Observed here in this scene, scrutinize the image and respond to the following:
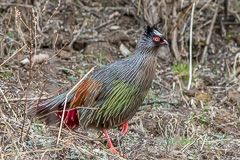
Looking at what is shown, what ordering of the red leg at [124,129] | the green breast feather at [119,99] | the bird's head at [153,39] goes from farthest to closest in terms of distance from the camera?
the red leg at [124,129] → the bird's head at [153,39] → the green breast feather at [119,99]

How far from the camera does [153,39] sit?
4863 millimetres

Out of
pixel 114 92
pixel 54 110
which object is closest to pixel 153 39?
pixel 114 92

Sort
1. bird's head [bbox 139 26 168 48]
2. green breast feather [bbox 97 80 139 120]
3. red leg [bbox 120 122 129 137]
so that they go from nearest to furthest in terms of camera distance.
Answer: green breast feather [bbox 97 80 139 120] → bird's head [bbox 139 26 168 48] → red leg [bbox 120 122 129 137]

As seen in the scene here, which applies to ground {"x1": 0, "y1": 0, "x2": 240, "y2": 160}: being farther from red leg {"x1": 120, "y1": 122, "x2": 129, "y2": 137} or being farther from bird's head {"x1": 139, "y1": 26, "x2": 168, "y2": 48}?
bird's head {"x1": 139, "y1": 26, "x2": 168, "y2": 48}

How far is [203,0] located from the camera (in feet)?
25.8

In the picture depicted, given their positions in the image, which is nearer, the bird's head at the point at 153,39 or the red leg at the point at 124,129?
the bird's head at the point at 153,39

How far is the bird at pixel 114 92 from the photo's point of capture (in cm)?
475

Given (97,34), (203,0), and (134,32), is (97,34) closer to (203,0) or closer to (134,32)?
(134,32)

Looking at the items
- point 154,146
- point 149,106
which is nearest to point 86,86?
point 154,146

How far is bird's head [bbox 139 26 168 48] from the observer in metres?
4.85

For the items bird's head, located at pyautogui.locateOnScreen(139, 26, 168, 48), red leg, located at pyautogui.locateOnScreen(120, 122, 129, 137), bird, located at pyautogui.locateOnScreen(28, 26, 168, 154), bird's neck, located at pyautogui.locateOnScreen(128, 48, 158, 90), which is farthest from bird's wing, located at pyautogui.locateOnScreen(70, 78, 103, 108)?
bird's head, located at pyautogui.locateOnScreen(139, 26, 168, 48)

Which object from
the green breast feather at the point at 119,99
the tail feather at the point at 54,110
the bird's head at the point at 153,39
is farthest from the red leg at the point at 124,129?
the bird's head at the point at 153,39

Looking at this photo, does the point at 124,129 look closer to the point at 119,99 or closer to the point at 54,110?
the point at 119,99

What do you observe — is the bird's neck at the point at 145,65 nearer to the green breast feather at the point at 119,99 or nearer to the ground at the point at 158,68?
the green breast feather at the point at 119,99
